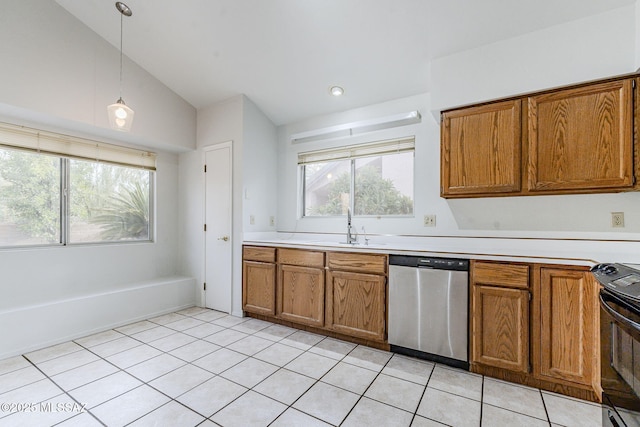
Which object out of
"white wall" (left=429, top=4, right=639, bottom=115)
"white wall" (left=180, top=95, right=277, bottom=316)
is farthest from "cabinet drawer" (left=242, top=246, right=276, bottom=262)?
"white wall" (left=429, top=4, right=639, bottom=115)

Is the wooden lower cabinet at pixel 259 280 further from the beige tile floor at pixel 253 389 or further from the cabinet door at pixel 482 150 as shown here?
the cabinet door at pixel 482 150

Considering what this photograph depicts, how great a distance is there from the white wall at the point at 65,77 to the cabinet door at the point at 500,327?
3.88 meters

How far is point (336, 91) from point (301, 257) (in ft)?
6.14

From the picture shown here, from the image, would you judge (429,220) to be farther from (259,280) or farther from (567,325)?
(259,280)

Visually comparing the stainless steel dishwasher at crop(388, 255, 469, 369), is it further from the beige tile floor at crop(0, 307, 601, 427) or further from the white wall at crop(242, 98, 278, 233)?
the white wall at crop(242, 98, 278, 233)

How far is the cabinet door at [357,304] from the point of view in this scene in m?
2.63

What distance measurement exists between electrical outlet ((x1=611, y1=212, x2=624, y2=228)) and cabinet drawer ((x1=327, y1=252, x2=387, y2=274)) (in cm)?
176

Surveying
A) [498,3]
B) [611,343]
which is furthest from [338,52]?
[611,343]

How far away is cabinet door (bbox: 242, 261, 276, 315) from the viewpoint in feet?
10.9

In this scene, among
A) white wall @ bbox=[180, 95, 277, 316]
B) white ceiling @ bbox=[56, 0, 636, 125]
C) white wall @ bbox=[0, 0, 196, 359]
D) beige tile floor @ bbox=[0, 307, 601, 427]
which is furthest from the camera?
white wall @ bbox=[180, 95, 277, 316]

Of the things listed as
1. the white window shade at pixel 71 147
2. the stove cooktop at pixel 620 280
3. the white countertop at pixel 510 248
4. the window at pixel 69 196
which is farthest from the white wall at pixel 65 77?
the stove cooktop at pixel 620 280

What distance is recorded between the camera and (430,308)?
2.39 m

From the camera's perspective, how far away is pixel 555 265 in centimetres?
199

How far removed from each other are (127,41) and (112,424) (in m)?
3.43
